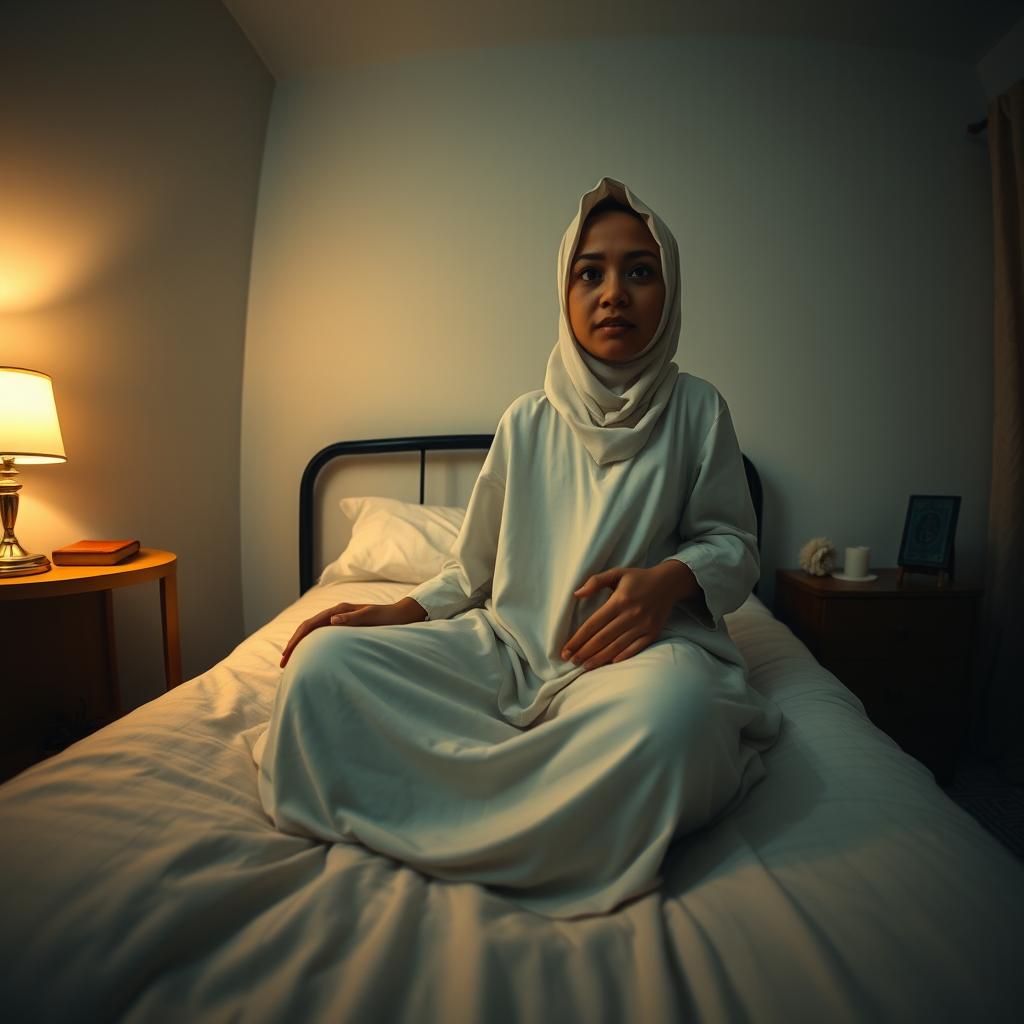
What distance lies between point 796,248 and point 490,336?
1.14 metres

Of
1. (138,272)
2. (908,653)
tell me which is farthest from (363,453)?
(908,653)

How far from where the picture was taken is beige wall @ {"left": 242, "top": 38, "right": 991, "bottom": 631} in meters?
1.94

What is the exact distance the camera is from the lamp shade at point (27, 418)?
1.26 meters

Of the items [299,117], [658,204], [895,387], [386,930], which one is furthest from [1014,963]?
[299,117]

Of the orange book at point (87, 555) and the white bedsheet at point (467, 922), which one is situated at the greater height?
the orange book at point (87, 555)

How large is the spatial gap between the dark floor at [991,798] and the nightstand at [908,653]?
68mm

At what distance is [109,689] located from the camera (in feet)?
5.32

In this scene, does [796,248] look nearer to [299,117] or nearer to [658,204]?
[658,204]

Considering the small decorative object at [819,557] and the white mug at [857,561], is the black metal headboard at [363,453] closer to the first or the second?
the small decorative object at [819,557]

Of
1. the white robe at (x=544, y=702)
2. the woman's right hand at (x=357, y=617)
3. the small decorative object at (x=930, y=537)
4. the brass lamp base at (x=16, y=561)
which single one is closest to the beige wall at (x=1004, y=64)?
the small decorative object at (x=930, y=537)

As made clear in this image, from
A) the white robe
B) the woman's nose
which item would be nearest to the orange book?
the white robe

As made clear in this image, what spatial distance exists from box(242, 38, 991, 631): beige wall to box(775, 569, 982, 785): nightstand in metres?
0.40

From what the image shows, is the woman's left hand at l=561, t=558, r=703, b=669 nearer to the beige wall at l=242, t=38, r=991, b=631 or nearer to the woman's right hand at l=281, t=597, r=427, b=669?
the woman's right hand at l=281, t=597, r=427, b=669

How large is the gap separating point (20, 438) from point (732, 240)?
7.27 ft
